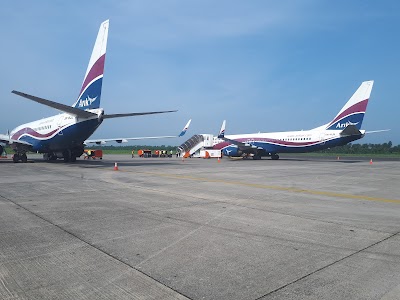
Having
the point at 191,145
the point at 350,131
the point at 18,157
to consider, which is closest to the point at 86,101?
the point at 18,157

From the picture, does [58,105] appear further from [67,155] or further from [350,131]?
[350,131]

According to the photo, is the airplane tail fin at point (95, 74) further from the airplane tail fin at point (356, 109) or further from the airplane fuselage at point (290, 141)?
the airplane tail fin at point (356, 109)

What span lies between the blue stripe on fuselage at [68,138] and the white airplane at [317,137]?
78.4ft

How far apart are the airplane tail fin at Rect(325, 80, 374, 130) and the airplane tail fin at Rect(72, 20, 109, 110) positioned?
25.0 metres

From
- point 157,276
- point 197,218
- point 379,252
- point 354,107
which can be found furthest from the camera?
point 354,107

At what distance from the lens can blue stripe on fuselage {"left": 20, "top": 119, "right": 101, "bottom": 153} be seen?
69.1 feet

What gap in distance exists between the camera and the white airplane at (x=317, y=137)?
3154cm

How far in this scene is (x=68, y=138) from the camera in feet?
74.1

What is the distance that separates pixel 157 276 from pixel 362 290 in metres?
2.19

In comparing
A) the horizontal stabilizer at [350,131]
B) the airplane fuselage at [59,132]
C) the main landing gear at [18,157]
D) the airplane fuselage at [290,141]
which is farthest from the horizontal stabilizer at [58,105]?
the airplane fuselage at [290,141]

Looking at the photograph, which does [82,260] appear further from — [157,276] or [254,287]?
[254,287]

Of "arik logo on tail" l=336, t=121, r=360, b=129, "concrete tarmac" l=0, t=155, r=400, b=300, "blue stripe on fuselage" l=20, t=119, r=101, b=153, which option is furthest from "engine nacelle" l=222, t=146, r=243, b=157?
"concrete tarmac" l=0, t=155, r=400, b=300

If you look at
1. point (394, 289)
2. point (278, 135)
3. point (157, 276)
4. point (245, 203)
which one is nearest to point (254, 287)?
point (157, 276)

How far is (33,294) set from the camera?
3.07 meters
